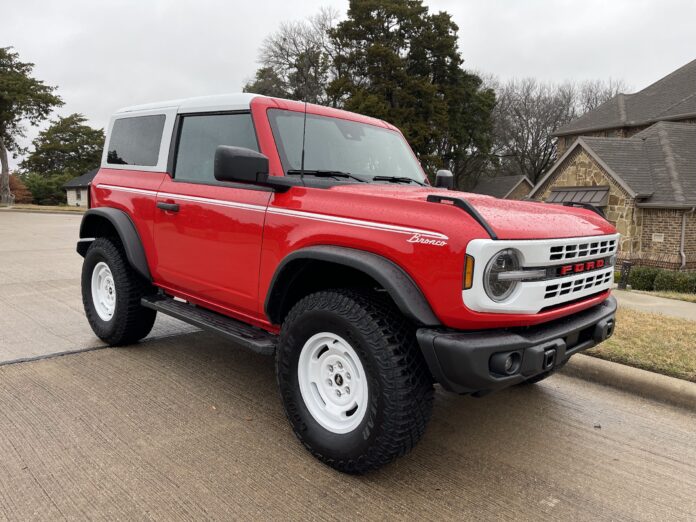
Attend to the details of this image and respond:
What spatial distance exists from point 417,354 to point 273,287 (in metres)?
0.97

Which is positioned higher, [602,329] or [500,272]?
[500,272]

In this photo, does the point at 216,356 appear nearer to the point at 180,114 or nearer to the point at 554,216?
the point at 180,114

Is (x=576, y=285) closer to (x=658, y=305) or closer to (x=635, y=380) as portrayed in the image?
(x=635, y=380)

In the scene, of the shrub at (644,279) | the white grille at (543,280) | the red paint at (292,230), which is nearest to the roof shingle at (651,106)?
the shrub at (644,279)

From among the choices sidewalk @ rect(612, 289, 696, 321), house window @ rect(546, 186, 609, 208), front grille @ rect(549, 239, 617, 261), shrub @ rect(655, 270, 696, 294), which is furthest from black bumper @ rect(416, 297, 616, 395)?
Result: house window @ rect(546, 186, 609, 208)

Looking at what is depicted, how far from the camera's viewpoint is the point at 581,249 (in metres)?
2.85

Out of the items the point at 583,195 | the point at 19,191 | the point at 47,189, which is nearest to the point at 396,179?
the point at 583,195

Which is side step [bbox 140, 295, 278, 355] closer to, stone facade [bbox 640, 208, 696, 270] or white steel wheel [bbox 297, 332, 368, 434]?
white steel wheel [bbox 297, 332, 368, 434]

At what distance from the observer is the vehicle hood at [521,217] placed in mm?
2490

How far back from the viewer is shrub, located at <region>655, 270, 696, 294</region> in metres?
15.4

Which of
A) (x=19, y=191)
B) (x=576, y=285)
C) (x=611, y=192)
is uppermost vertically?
(x=19, y=191)

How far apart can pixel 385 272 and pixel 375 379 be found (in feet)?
1.72

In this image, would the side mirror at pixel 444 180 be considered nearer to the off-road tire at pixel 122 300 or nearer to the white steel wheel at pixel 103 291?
the off-road tire at pixel 122 300

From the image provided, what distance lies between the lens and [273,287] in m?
3.09
